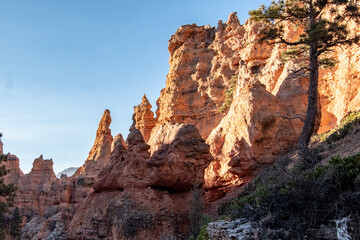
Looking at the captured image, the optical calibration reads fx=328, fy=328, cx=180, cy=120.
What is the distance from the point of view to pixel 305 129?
1438cm

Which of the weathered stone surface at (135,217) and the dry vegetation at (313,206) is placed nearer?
the dry vegetation at (313,206)

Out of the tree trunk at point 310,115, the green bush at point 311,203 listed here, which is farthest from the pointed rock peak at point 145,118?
the green bush at point 311,203

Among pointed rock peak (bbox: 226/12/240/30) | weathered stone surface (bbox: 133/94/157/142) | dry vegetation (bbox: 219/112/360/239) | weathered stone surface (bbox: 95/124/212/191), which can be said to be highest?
pointed rock peak (bbox: 226/12/240/30)

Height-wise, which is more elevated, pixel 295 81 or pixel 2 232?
pixel 295 81

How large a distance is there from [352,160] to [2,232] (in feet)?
65.9

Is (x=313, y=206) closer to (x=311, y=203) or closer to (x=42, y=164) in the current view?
(x=311, y=203)

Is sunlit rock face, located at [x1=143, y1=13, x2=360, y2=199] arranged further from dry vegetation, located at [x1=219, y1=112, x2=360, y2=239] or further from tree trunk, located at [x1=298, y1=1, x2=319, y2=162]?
dry vegetation, located at [x1=219, y1=112, x2=360, y2=239]

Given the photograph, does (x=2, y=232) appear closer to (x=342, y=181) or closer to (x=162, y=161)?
(x=162, y=161)

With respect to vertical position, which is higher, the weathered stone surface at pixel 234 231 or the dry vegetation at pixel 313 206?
the dry vegetation at pixel 313 206

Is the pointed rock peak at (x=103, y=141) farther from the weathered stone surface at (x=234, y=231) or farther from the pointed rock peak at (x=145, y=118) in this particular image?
the weathered stone surface at (x=234, y=231)

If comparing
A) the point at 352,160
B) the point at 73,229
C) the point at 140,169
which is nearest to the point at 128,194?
the point at 140,169

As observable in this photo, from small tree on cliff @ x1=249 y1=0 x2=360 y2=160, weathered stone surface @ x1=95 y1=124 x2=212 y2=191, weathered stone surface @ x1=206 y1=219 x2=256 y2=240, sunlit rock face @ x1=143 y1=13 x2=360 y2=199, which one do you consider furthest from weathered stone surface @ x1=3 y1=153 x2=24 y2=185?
weathered stone surface @ x1=206 y1=219 x2=256 y2=240

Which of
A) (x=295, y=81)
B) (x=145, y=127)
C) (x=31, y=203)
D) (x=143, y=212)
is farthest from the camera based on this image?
(x=31, y=203)

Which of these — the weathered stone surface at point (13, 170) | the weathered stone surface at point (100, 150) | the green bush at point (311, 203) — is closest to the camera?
the green bush at point (311, 203)
